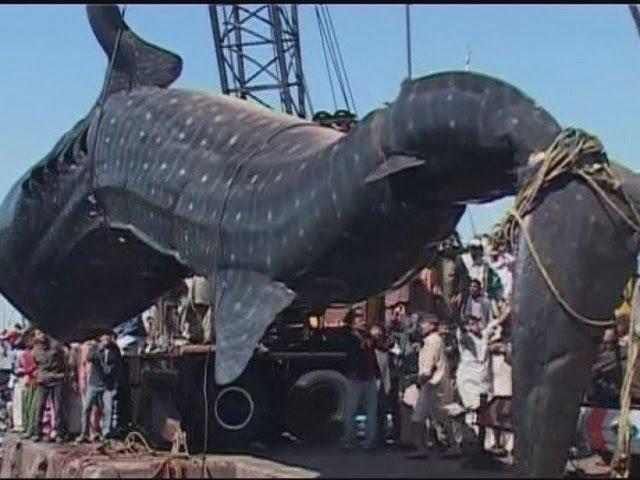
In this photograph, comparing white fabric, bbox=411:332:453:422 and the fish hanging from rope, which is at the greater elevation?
the fish hanging from rope

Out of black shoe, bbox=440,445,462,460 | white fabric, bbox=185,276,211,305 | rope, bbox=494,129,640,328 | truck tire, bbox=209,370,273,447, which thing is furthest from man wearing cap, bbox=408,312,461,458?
rope, bbox=494,129,640,328

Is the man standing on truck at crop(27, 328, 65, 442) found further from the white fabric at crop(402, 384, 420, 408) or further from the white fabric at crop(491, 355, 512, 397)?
the white fabric at crop(491, 355, 512, 397)

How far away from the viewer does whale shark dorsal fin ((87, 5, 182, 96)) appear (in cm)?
1140

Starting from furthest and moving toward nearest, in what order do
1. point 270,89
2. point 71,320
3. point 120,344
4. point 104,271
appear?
point 270,89
point 120,344
point 71,320
point 104,271

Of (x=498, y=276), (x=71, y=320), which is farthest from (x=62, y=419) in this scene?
(x=498, y=276)

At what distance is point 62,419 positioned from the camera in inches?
578

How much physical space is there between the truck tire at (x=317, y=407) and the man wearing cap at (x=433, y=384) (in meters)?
1.14

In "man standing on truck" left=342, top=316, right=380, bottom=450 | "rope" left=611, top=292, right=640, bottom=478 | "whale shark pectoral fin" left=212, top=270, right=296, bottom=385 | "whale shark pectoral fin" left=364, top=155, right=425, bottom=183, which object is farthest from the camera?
"man standing on truck" left=342, top=316, right=380, bottom=450

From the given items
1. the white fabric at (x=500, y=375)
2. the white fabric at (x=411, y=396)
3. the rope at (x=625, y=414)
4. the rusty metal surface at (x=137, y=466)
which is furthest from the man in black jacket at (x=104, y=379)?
the rope at (x=625, y=414)

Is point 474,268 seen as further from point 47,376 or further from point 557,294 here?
point 557,294

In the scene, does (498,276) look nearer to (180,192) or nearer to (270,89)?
(180,192)

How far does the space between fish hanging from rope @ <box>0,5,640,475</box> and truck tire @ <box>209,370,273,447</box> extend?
1167 mm

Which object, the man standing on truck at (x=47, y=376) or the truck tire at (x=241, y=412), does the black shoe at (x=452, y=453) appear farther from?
the man standing on truck at (x=47, y=376)

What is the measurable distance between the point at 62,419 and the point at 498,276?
506 cm
